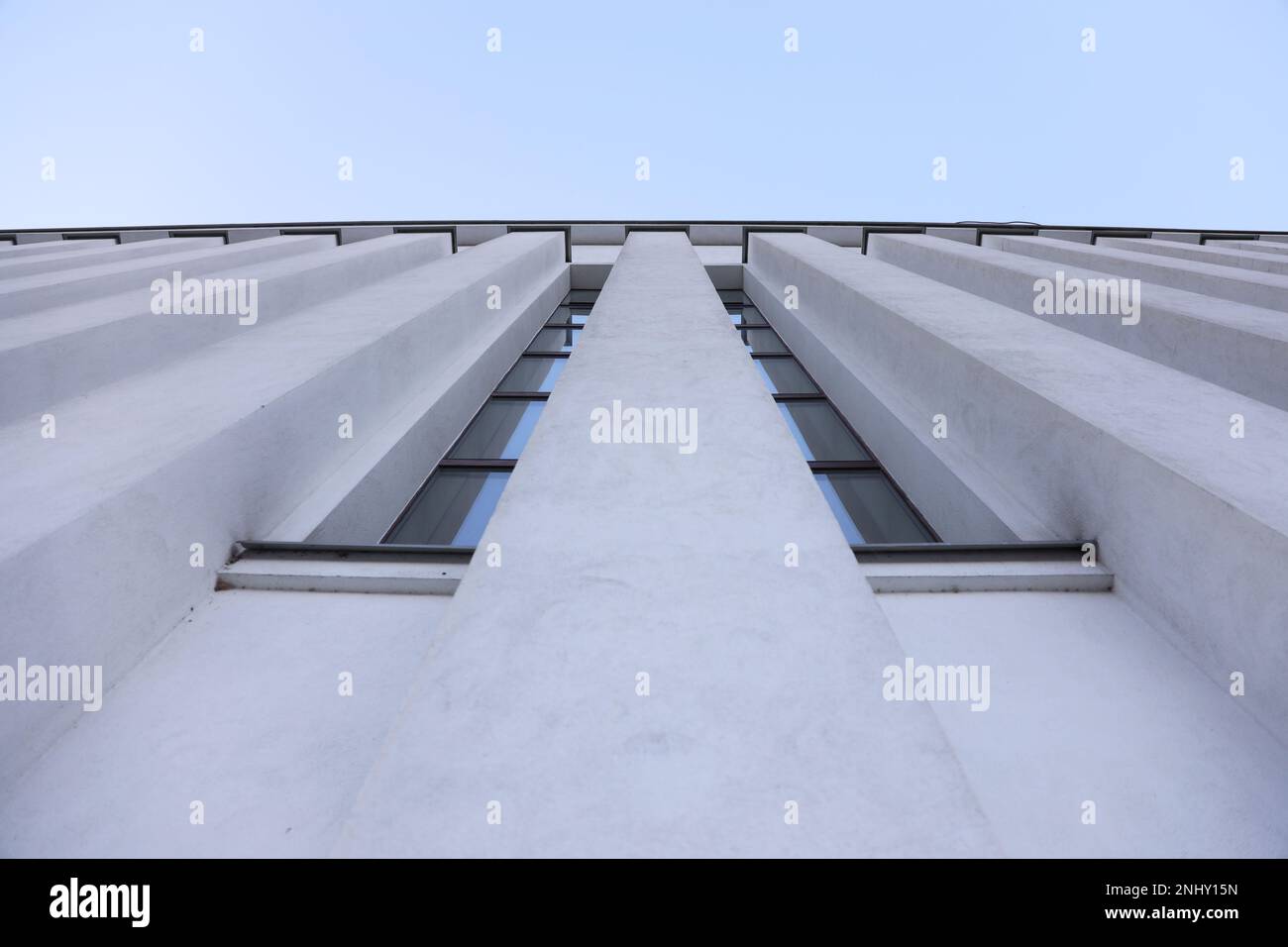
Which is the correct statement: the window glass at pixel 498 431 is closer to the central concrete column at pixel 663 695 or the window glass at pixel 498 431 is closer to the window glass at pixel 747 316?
the central concrete column at pixel 663 695

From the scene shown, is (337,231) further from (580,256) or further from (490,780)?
(490,780)

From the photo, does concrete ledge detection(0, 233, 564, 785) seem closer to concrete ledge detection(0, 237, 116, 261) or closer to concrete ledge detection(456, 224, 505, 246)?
concrete ledge detection(0, 237, 116, 261)

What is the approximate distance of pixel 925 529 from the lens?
5.54 metres

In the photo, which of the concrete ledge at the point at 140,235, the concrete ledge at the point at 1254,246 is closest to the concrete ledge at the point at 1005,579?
the concrete ledge at the point at 1254,246

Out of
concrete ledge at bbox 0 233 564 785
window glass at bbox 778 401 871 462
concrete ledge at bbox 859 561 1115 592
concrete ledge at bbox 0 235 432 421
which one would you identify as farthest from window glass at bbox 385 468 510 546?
window glass at bbox 778 401 871 462

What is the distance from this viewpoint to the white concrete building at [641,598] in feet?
7.54

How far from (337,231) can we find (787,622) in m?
16.8

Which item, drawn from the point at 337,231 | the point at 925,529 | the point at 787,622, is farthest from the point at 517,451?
the point at 337,231

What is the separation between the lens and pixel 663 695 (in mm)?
2502

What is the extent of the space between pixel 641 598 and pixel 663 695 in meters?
0.59

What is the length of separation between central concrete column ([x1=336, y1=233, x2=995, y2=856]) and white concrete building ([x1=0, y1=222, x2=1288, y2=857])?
0.05 ft

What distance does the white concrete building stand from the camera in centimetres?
230

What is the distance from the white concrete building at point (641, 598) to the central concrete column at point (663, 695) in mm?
16

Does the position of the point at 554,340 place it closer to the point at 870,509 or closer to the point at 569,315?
the point at 569,315
